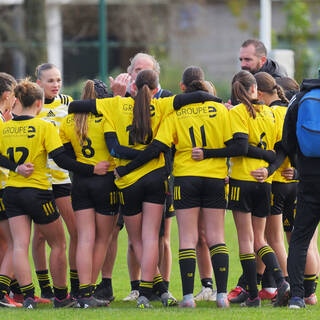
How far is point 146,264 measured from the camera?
735 cm

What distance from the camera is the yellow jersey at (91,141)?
7441mm

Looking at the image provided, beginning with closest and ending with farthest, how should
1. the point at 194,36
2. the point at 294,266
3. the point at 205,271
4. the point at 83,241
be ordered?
the point at 294,266, the point at 83,241, the point at 205,271, the point at 194,36

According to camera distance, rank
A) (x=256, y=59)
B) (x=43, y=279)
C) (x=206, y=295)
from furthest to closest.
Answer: (x=256, y=59) → (x=43, y=279) → (x=206, y=295)

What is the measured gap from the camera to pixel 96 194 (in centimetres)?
743

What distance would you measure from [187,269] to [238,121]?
133 centimetres

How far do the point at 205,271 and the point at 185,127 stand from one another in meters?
1.64

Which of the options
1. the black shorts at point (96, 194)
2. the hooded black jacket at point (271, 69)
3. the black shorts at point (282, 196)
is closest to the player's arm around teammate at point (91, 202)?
the black shorts at point (96, 194)

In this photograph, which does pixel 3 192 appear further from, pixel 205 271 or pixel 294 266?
pixel 294 266

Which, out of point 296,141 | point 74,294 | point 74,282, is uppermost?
point 296,141

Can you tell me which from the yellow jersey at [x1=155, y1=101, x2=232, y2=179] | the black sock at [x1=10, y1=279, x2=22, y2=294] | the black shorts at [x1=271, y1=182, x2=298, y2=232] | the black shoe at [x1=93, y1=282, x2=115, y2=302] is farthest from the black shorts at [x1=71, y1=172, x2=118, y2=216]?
the black shorts at [x1=271, y1=182, x2=298, y2=232]

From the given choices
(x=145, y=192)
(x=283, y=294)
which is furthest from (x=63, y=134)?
(x=283, y=294)

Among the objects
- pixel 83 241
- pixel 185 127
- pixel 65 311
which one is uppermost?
pixel 185 127

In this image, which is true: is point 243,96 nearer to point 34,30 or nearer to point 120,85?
point 120,85

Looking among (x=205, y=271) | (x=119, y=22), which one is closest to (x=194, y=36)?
(x=119, y=22)
